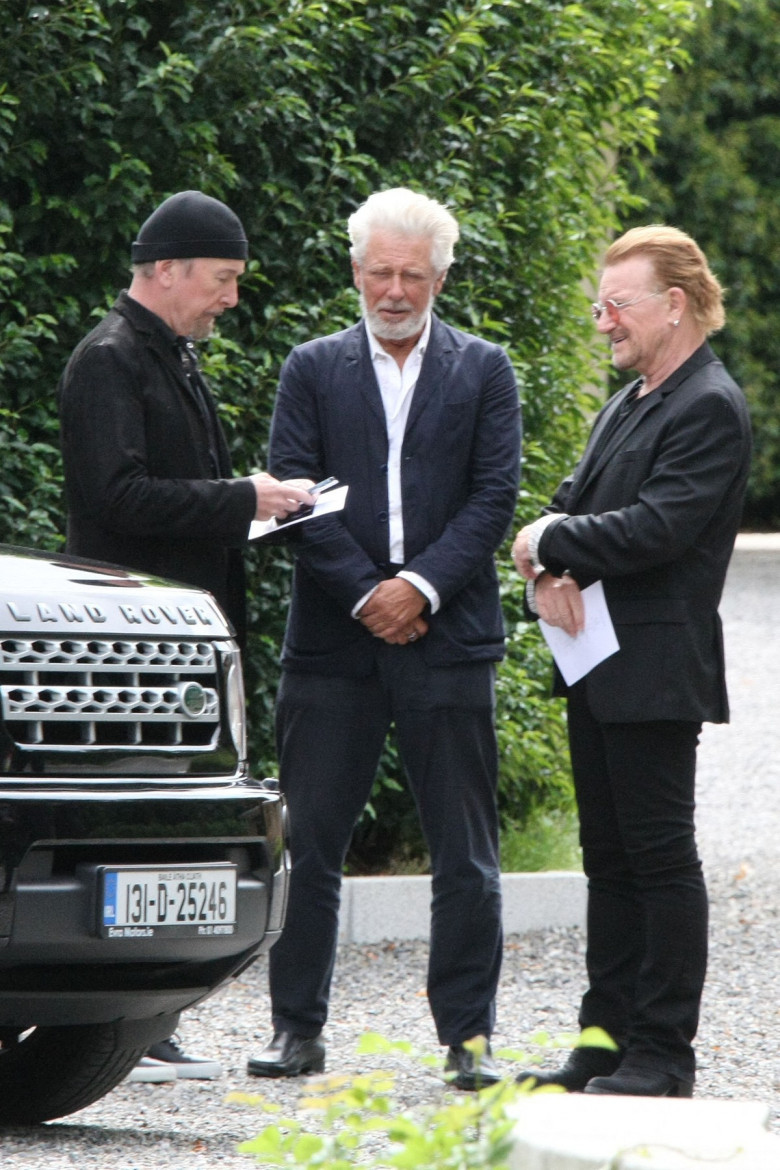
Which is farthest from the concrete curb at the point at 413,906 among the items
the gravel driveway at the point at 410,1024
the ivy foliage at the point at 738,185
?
the ivy foliage at the point at 738,185

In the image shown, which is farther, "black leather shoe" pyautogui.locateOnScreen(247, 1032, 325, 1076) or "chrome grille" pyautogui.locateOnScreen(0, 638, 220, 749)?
"black leather shoe" pyautogui.locateOnScreen(247, 1032, 325, 1076)

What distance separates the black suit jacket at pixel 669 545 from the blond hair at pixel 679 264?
0.37 feet

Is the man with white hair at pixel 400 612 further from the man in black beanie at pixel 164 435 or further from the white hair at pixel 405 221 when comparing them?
the man in black beanie at pixel 164 435

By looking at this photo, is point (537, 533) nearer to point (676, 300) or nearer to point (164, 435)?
point (676, 300)

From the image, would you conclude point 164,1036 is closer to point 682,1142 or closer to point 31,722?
point 31,722

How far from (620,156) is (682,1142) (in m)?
6.50

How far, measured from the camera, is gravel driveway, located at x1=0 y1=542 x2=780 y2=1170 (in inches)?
169

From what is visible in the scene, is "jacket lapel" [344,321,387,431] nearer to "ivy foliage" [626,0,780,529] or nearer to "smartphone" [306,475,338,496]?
"smartphone" [306,475,338,496]

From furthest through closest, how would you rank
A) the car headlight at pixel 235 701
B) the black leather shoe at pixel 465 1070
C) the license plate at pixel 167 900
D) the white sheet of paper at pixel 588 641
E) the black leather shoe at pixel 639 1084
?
1. the black leather shoe at pixel 465 1070
2. the white sheet of paper at pixel 588 641
3. the black leather shoe at pixel 639 1084
4. the car headlight at pixel 235 701
5. the license plate at pixel 167 900

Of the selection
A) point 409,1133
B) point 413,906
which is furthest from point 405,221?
point 409,1133

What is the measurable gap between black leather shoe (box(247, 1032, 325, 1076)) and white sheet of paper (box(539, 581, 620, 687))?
1.15 metres

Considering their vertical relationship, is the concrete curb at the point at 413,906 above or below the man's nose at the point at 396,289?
below

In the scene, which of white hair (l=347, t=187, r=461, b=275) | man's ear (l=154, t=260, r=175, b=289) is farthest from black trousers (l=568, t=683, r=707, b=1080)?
man's ear (l=154, t=260, r=175, b=289)

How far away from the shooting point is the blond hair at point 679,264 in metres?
4.84
